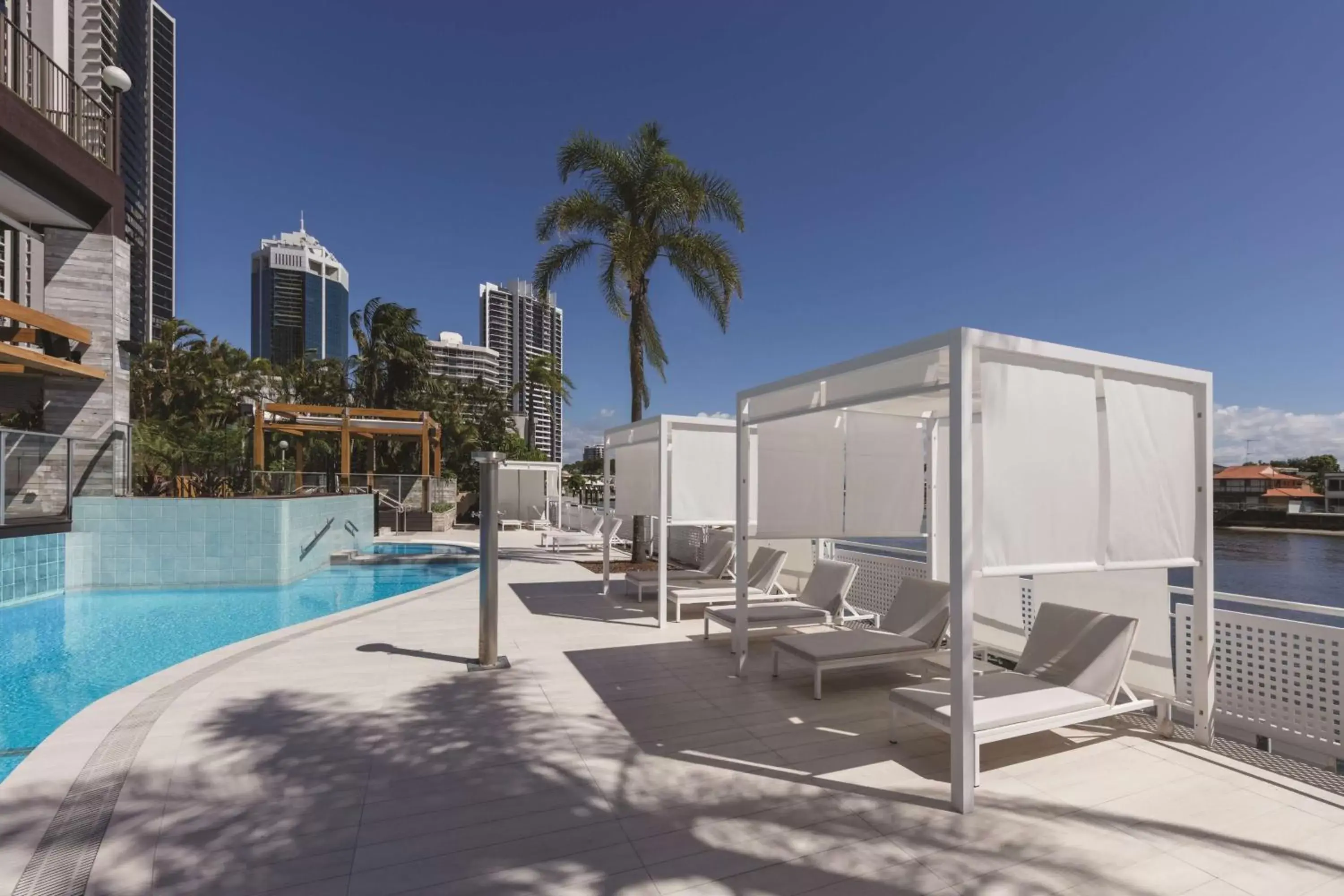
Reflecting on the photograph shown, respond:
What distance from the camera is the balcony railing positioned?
1003cm

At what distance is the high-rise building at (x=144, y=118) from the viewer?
13.2 metres

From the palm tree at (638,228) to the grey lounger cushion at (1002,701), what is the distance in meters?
9.12

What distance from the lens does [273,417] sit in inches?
846

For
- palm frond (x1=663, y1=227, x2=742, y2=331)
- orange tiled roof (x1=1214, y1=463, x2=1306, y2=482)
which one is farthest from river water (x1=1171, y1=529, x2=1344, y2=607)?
palm frond (x1=663, y1=227, x2=742, y2=331)

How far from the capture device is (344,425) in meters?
19.3

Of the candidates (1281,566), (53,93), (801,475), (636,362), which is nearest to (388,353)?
(53,93)

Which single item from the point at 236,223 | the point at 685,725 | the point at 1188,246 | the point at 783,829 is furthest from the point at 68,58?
the point at 1188,246

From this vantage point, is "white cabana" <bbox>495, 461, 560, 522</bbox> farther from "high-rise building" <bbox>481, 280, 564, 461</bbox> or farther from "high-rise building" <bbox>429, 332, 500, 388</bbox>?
"high-rise building" <bbox>481, 280, 564, 461</bbox>

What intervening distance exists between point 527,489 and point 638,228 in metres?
17.5

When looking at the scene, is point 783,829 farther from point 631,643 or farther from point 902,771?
point 631,643

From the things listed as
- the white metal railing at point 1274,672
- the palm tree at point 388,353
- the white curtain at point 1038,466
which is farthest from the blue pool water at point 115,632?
the palm tree at point 388,353

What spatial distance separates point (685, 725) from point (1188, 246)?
27.2 m

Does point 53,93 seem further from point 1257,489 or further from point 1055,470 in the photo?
point 1257,489

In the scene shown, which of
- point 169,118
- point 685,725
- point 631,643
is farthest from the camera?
point 169,118
